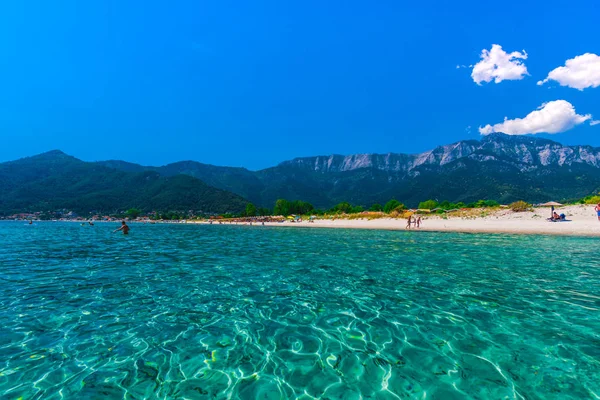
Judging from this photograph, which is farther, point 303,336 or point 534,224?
point 534,224

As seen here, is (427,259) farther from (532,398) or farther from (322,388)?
(322,388)

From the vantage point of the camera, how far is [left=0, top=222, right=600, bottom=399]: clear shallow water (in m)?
5.11

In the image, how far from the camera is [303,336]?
23.8 ft

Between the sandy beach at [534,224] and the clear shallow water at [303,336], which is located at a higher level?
the sandy beach at [534,224]

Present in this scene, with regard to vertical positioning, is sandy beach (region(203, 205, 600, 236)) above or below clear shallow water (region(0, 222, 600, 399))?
above

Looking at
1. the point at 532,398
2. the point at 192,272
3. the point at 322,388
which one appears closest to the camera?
the point at 532,398

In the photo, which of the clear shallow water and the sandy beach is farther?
the sandy beach

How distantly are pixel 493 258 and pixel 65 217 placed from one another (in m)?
197

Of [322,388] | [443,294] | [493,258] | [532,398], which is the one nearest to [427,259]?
[493,258]

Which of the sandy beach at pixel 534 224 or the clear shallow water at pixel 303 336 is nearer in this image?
the clear shallow water at pixel 303 336

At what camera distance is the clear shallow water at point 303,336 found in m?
5.11

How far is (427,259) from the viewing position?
1898 centimetres

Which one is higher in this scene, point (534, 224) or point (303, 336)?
point (534, 224)

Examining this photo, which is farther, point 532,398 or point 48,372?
point 48,372
